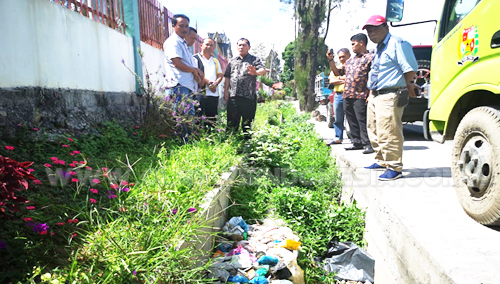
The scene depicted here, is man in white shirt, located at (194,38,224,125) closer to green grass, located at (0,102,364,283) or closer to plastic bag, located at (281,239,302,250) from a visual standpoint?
green grass, located at (0,102,364,283)

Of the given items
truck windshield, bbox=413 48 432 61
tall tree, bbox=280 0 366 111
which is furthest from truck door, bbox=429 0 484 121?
tall tree, bbox=280 0 366 111

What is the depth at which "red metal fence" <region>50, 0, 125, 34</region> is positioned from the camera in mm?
4579

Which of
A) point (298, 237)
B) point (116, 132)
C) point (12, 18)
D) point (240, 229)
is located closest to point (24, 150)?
point (12, 18)

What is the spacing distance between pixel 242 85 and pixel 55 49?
2474 mm

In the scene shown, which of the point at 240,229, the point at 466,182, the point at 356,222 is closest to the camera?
the point at 466,182

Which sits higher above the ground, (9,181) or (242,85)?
(242,85)

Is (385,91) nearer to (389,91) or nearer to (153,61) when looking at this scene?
(389,91)

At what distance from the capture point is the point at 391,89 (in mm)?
3547

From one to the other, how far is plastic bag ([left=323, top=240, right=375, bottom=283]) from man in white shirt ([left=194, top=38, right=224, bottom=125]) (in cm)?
310

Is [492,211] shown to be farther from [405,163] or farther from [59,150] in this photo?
[59,150]

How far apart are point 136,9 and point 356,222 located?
17.4 ft

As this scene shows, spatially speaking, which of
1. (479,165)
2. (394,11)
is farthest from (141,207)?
(394,11)

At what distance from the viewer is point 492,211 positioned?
223cm

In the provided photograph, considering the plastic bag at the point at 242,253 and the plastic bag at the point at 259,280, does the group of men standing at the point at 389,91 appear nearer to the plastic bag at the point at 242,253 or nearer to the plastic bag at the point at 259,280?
the plastic bag at the point at 242,253
